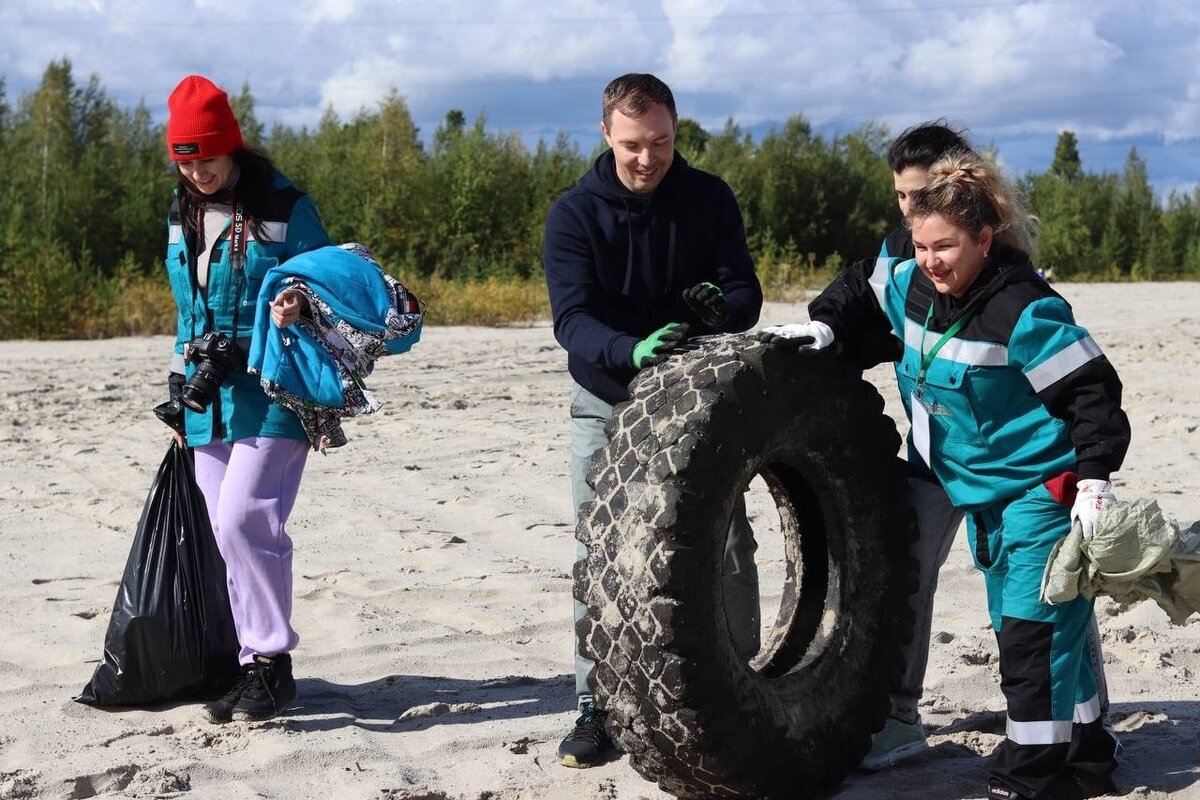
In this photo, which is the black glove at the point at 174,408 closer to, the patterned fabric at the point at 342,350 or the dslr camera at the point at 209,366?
the dslr camera at the point at 209,366

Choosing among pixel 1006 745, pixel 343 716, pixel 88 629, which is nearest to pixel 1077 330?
pixel 1006 745

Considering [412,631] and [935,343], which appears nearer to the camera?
[935,343]

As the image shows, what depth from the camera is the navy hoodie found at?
385 centimetres

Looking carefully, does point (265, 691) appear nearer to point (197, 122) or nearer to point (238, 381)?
point (238, 381)

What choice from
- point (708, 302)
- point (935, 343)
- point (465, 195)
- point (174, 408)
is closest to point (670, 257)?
point (708, 302)

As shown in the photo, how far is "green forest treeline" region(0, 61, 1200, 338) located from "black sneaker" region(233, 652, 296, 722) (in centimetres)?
1521

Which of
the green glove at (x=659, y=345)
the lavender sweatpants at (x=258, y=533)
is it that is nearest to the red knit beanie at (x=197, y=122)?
the lavender sweatpants at (x=258, y=533)

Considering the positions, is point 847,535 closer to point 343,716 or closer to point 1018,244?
point 1018,244

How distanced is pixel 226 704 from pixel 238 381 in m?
0.99

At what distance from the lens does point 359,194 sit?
2748cm

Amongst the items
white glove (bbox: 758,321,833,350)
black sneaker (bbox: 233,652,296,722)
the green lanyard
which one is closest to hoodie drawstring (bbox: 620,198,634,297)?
white glove (bbox: 758,321,833,350)

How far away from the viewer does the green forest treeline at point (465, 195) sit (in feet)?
81.6

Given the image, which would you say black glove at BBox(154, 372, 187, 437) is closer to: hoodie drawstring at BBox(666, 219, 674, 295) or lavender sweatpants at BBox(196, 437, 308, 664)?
lavender sweatpants at BBox(196, 437, 308, 664)

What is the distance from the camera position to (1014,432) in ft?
11.3
